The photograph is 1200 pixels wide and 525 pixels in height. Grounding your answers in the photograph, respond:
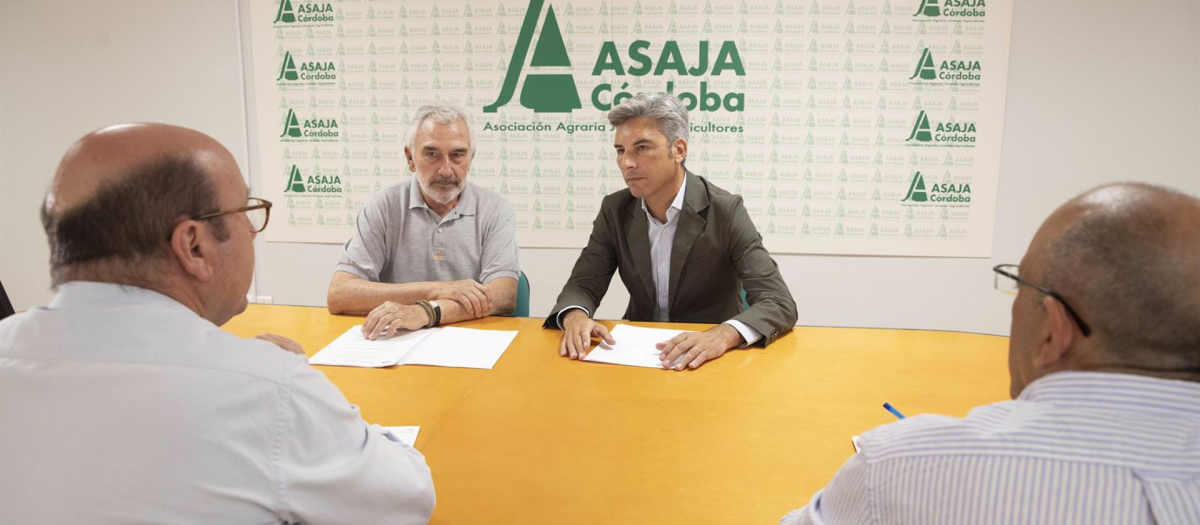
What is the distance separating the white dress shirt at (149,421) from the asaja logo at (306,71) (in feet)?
10.8

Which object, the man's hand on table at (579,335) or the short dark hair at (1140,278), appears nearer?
the short dark hair at (1140,278)

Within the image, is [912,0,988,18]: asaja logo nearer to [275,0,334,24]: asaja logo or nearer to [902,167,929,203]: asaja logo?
[902,167,929,203]: asaja logo

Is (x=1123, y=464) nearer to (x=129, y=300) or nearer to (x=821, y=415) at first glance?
(x=821, y=415)

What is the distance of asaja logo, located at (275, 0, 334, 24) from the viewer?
394 centimetres

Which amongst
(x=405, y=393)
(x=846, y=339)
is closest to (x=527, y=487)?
(x=405, y=393)

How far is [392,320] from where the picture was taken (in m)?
2.12

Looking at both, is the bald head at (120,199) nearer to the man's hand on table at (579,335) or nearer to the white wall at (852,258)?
the man's hand on table at (579,335)

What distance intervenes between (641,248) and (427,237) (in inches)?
33.7

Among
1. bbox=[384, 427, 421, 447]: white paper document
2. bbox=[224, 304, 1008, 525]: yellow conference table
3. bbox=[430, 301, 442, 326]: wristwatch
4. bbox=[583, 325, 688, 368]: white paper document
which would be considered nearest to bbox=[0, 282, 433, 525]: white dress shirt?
bbox=[224, 304, 1008, 525]: yellow conference table

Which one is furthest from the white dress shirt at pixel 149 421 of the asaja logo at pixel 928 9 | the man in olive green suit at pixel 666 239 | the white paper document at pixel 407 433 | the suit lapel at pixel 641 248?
the asaja logo at pixel 928 9

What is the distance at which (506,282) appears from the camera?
259 centimetres

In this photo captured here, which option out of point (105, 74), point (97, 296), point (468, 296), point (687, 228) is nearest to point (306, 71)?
point (105, 74)

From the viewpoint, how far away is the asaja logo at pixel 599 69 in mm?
3709

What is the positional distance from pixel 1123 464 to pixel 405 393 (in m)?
1.42
